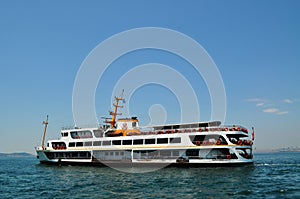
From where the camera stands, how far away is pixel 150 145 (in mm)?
40000

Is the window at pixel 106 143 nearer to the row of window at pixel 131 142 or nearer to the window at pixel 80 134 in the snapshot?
the row of window at pixel 131 142

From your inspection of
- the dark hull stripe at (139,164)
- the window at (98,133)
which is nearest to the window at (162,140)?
the dark hull stripe at (139,164)

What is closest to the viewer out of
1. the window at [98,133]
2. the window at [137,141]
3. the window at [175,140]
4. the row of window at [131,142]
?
the window at [175,140]

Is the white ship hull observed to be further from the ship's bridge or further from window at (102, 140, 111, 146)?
the ship's bridge

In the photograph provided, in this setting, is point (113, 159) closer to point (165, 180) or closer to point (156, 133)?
point (156, 133)

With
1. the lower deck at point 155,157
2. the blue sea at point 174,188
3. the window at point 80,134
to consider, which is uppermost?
the window at point 80,134

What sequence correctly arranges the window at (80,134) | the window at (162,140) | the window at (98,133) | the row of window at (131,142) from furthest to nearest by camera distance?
the window at (80,134), the window at (98,133), the window at (162,140), the row of window at (131,142)

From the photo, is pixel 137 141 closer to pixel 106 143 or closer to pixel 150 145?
pixel 150 145

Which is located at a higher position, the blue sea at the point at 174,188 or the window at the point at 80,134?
the window at the point at 80,134

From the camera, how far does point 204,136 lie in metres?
36.8

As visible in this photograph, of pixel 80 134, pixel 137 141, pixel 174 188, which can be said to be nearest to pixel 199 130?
pixel 137 141

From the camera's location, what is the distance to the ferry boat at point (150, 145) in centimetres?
3581

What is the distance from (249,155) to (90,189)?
2086 centimetres

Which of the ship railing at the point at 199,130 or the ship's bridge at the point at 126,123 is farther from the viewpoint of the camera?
the ship's bridge at the point at 126,123
